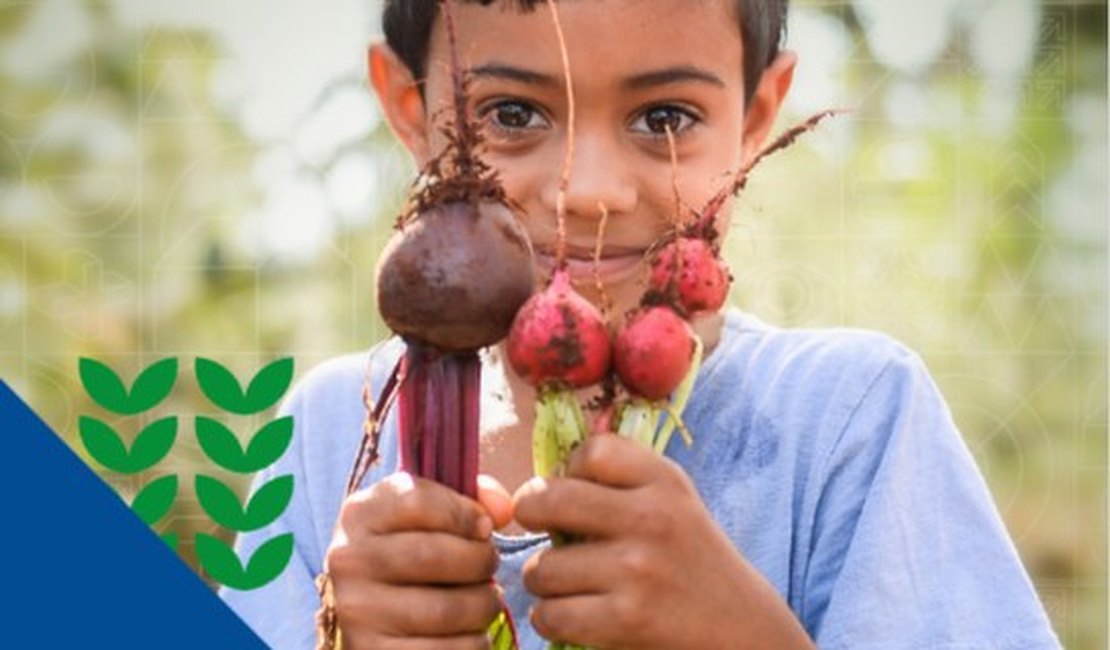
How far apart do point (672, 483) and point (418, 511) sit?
0.22 m

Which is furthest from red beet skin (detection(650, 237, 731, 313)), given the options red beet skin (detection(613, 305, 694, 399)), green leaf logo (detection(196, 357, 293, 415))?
green leaf logo (detection(196, 357, 293, 415))

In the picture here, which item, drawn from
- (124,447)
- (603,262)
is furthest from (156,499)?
(603,262)

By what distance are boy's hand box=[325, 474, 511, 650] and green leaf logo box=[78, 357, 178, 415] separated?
0.83m

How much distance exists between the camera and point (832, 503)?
189 cm

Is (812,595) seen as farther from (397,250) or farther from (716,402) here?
(397,250)

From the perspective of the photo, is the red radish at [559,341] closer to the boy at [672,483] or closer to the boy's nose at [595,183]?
the boy at [672,483]

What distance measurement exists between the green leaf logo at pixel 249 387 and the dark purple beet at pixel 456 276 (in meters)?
0.77

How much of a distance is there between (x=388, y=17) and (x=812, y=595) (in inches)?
35.3

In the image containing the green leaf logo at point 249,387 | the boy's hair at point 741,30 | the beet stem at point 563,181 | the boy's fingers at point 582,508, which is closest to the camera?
the boy's fingers at point 582,508

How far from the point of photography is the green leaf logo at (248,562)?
212 centimetres

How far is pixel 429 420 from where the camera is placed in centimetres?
164

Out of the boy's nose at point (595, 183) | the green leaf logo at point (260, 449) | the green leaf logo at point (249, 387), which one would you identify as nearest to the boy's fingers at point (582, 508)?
the boy's nose at point (595, 183)

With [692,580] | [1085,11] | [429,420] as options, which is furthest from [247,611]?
[1085,11]

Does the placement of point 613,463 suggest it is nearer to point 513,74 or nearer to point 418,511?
point 418,511
